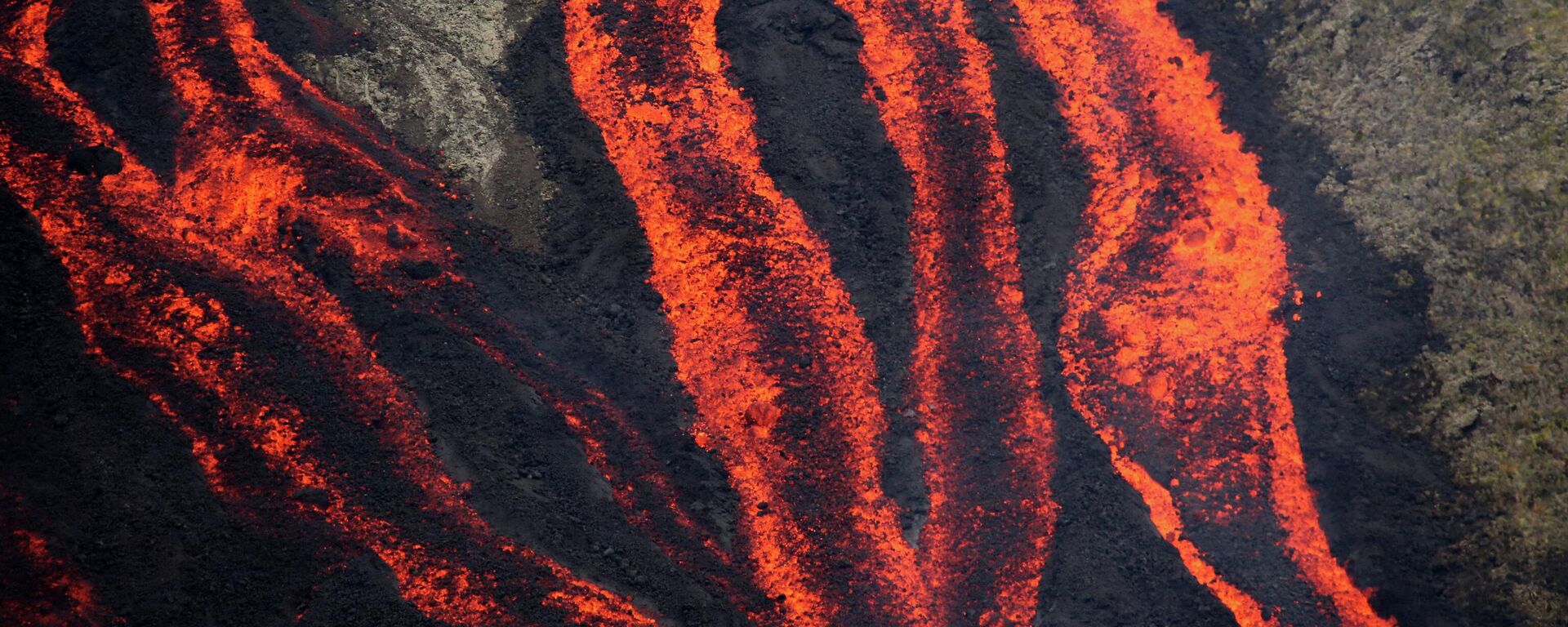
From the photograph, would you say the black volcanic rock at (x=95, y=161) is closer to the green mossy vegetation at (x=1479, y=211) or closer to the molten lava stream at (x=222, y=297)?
the molten lava stream at (x=222, y=297)

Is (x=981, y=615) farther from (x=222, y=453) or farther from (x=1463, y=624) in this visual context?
(x=222, y=453)

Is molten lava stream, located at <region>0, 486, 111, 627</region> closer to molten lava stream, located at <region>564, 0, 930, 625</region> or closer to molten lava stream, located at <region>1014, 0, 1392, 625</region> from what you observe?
molten lava stream, located at <region>564, 0, 930, 625</region>

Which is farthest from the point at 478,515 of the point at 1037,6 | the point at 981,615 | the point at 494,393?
the point at 1037,6

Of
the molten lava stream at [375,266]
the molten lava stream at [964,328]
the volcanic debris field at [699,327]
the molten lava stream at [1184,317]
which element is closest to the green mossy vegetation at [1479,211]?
the volcanic debris field at [699,327]

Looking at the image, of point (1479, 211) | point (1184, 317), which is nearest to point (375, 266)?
point (1184, 317)

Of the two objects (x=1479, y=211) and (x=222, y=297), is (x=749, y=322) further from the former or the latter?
(x=1479, y=211)

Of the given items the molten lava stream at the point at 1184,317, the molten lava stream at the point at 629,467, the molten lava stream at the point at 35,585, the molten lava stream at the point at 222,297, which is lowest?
the molten lava stream at the point at 35,585
